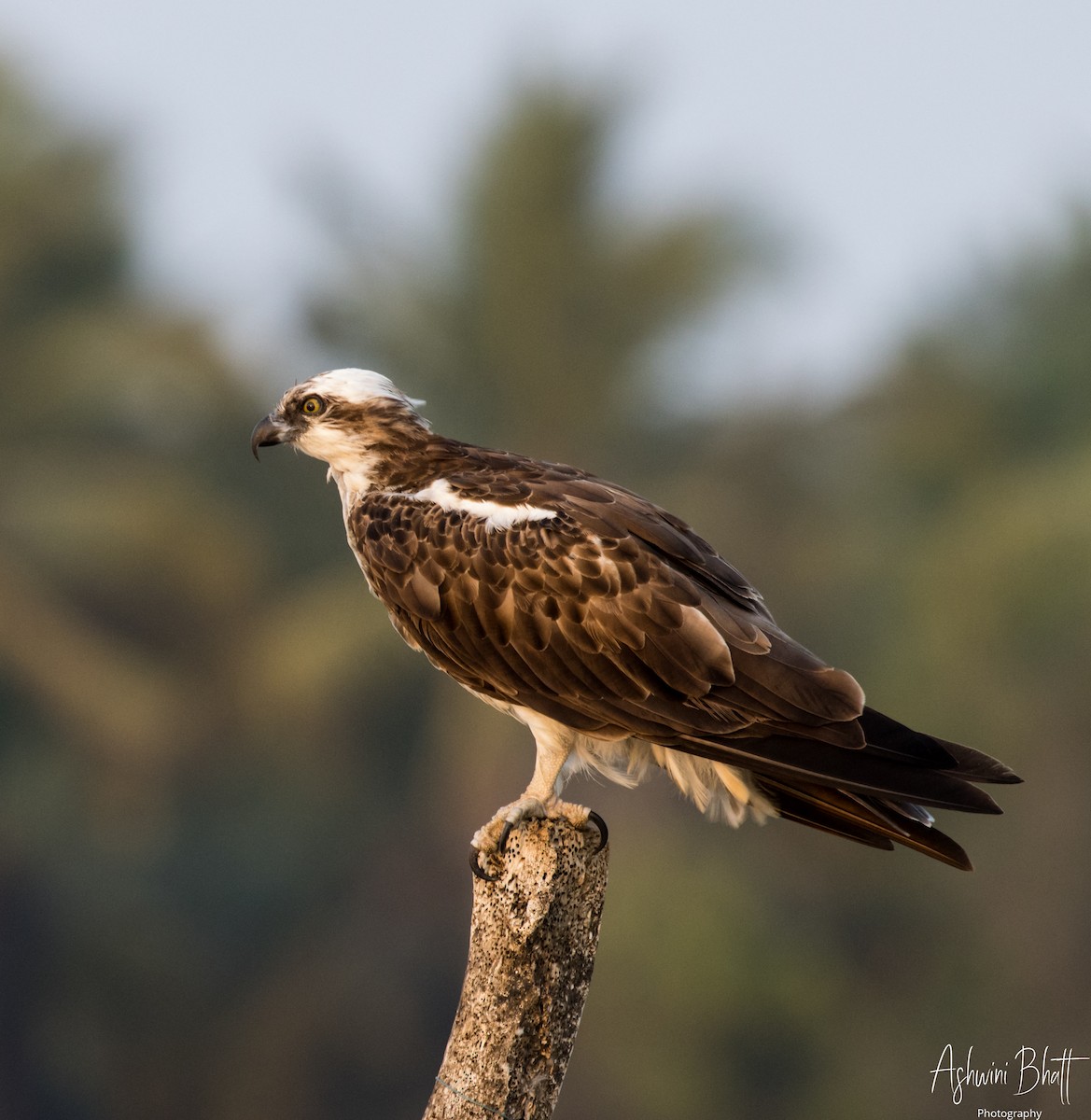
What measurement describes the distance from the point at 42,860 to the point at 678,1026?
1309cm

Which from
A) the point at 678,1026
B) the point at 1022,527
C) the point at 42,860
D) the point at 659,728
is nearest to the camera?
the point at 659,728

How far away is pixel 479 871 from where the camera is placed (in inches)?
267

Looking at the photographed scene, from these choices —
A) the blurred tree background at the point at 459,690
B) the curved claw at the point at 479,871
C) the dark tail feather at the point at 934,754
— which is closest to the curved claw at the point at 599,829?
the curved claw at the point at 479,871

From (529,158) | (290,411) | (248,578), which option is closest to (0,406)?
(248,578)

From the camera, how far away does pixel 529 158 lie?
3906 centimetres

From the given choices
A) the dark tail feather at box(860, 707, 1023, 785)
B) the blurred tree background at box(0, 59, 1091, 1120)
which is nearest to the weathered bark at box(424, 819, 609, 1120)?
the dark tail feather at box(860, 707, 1023, 785)

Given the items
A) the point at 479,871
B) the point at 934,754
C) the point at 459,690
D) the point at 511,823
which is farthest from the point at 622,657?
the point at 459,690

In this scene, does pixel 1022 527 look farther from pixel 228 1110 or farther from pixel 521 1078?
pixel 521 1078

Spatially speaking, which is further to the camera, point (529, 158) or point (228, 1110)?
point (529, 158)

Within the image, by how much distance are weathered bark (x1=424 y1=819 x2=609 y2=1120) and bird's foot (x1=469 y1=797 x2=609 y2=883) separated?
0.13 meters

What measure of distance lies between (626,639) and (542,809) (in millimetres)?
718

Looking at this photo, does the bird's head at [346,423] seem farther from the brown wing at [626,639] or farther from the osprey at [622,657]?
the brown wing at [626,639]

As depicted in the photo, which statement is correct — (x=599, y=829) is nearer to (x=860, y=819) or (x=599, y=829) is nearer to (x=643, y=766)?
(x=643, y=766)

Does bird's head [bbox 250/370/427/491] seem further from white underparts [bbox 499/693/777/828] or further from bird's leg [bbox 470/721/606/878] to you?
bird's leg [bbox 470/721/606/878]
